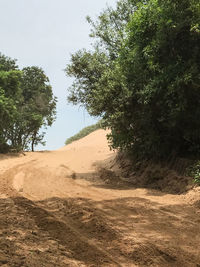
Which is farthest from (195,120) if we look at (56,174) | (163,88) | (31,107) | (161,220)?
(31,107)

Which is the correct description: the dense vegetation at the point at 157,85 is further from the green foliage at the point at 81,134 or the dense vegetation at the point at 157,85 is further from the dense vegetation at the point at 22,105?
the green foliage at the point at 81,134

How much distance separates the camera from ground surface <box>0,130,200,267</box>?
4395 mm

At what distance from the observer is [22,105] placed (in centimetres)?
3406

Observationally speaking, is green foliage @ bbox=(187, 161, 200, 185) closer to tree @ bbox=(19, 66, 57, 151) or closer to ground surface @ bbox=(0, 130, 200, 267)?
ground surface @ bbox=(0, 130, 200, 267)

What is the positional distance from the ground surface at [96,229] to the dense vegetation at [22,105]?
54.8ft

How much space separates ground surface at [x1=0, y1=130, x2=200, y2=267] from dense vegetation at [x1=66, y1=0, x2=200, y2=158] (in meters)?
3.60

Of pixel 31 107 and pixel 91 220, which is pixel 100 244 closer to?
pixel 91 220

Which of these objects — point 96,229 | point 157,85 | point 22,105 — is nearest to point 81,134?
point 22,105

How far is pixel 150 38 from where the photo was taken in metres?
12.5

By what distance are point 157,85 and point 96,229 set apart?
7.57 meters

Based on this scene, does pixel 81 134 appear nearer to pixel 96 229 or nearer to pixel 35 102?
pixel 35 102

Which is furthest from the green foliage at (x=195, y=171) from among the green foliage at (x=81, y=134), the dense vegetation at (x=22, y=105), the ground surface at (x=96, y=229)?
the green foliage at (x=81, y=134)

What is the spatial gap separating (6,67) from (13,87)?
5215 millimetres

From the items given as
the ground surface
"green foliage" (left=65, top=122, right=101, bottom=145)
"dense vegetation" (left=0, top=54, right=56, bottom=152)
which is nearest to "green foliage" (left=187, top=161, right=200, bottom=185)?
the ground surface
